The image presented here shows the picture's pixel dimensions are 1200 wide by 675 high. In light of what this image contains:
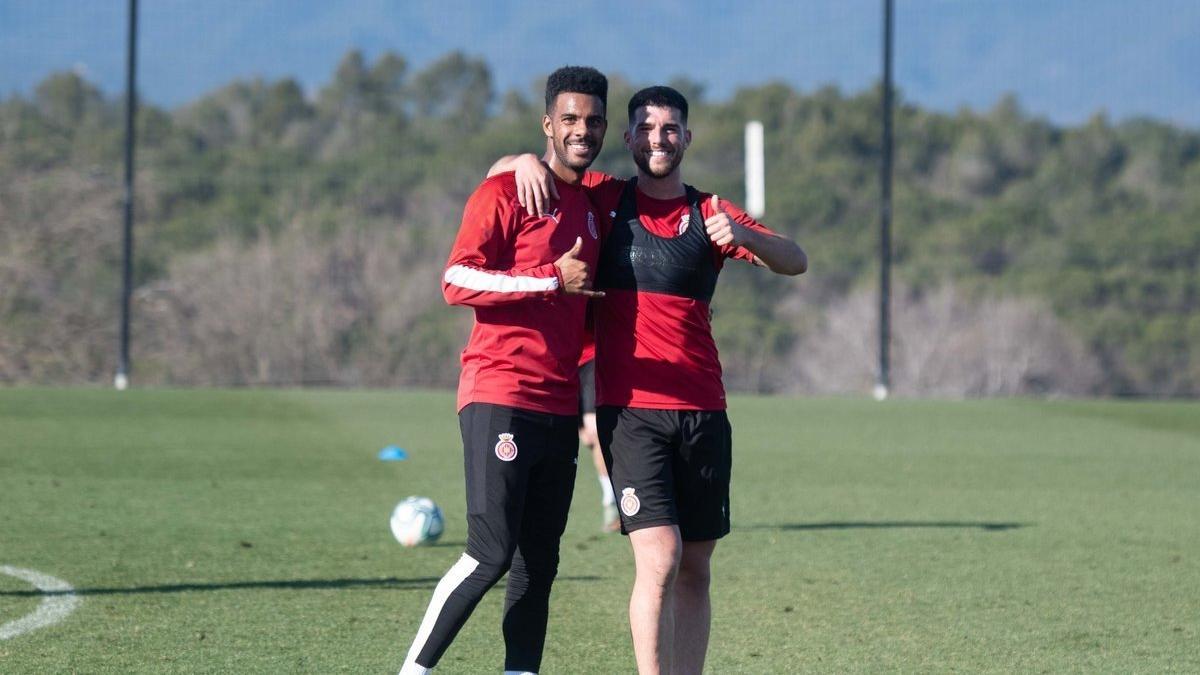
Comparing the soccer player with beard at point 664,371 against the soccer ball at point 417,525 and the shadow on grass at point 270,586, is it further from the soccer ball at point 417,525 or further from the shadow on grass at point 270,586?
the soccer ball at point 417,525

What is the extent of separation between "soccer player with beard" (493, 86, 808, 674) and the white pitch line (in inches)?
90.4

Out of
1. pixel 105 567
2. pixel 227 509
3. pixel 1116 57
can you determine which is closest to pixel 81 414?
pixel 227 509

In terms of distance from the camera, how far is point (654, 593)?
432cm

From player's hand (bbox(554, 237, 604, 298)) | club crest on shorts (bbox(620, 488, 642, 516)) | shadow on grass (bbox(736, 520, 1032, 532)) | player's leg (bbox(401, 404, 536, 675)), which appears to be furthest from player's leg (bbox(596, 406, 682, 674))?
shadow on grass (bbox(736, 520, 1032, 532))

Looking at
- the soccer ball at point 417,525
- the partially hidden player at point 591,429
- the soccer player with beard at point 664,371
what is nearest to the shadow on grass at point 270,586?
the soccer ball at point 417,525

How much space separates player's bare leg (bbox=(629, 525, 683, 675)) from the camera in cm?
431

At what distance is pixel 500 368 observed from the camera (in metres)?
4.38

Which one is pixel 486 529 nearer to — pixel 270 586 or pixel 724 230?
pixel 724 230

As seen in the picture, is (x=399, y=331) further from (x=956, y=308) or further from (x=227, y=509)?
(x=227, y=509)

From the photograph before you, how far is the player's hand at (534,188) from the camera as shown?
4.30 metres

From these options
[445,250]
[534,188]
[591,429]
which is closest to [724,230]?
[534,188]

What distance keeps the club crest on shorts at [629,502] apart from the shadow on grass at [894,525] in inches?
158

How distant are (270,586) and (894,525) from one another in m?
3.64

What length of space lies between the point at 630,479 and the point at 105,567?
3220 mm
